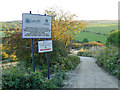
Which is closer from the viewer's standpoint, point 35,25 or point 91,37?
point 35,25

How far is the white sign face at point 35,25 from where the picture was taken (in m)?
7.42

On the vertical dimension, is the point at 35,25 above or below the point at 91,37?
above

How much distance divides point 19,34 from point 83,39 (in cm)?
2956

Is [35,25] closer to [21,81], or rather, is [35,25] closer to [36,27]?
[36,27]

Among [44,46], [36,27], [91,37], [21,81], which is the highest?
[36,27]

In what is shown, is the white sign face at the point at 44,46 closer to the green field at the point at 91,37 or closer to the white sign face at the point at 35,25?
the white sign face at the point at 35,25

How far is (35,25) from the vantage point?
7.60 meters

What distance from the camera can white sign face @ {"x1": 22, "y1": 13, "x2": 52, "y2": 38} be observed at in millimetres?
7422

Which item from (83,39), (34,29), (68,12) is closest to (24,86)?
(34,29)

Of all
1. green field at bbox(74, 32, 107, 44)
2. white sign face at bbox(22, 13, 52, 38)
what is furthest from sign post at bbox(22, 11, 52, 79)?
green field at bbox(74, 32, 107, 44)

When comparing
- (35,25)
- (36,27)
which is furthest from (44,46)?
(35,25)

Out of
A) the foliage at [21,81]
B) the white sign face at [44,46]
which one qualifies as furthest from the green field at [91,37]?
the foliage at [21,81]

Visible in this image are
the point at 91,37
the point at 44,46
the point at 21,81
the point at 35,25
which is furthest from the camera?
the point at 91,37

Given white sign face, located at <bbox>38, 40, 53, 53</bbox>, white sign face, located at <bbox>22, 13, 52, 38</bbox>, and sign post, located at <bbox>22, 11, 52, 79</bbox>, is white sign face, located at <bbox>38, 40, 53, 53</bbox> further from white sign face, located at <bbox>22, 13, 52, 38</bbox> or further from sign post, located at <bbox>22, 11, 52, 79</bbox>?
white sign face, located at <bbox>22, 13, 52, 38</bbox>
